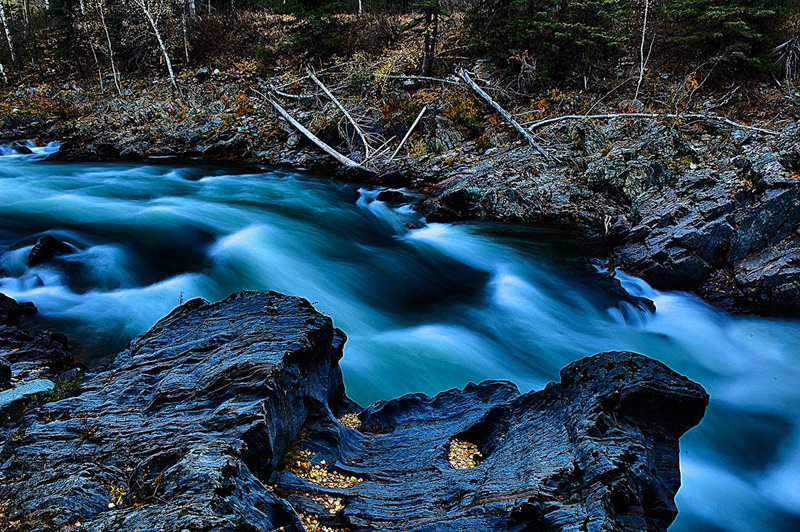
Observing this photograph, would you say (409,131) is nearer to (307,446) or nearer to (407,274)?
(407,274)

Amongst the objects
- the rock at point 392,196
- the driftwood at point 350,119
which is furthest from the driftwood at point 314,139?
the rock at point 392,196

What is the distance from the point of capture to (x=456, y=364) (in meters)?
7.74

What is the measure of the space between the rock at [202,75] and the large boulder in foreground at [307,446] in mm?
21384

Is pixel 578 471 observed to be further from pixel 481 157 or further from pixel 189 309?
pixel 481 157

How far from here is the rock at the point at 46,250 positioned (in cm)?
932

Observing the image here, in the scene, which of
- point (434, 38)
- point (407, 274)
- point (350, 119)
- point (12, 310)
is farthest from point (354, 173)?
point (12, 310)

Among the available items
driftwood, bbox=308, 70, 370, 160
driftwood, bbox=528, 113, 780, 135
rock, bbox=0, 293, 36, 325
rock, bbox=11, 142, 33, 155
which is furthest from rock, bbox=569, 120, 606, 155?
rock, bbox=11, 142, 33, 155

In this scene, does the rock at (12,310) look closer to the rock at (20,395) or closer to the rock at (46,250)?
the rock at (46,250)

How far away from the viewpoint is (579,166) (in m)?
13.3

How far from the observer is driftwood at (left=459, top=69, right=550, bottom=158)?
14375 millimetres

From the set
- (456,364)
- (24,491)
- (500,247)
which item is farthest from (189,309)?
(500,247)

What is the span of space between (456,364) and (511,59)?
13221mm

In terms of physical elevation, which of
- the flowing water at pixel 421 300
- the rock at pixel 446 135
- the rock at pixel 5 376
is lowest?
the flowing water at pixel 421 300

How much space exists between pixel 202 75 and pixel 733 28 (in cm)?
2101
